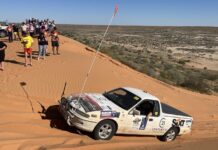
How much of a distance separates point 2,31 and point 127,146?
23120 millimetres

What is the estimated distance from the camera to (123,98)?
36.3 feet

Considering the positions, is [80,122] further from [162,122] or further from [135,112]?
[162,122]

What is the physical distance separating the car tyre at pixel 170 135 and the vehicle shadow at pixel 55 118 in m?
2.81

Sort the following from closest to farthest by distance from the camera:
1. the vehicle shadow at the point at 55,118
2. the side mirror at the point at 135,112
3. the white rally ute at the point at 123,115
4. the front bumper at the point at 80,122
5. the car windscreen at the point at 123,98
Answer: the front bumper at the point at 80,122
the white rally ute at the point at 123,115
the side mirror at the point at 135,112
the car windscreen at the point at 123,98
the vehicle shadow at the point at 55,118

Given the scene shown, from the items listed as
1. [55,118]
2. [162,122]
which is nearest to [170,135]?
[162,122]

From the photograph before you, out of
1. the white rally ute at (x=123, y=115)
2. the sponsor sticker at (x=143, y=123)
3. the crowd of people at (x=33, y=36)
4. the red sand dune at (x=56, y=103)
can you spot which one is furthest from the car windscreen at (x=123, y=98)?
the crowd of people at (x=33, y=36)

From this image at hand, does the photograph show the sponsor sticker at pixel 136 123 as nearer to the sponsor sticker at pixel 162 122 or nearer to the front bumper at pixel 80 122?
the sponsor sticker at pixel 162 122

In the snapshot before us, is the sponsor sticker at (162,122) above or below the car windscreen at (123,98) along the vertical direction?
below

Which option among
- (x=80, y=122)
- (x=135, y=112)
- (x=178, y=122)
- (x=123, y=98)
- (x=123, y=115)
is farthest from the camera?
(x=178, y=122)

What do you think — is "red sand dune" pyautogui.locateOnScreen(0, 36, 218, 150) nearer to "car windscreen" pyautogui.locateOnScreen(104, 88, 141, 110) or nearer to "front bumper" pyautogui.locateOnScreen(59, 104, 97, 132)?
"front bumper" pyautogui.locateOnScreen(59, 104, 97, 132)

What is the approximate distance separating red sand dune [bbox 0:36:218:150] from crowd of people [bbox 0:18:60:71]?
0.62 meters

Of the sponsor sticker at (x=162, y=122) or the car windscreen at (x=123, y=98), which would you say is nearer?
the car windscreen at (x=123, y=98)

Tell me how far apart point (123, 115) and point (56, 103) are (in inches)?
159

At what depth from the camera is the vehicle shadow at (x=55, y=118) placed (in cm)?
1071
